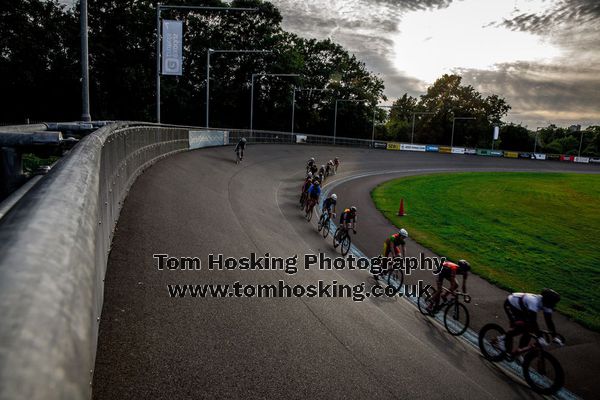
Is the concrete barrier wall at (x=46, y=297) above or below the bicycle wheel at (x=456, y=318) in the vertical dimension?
above

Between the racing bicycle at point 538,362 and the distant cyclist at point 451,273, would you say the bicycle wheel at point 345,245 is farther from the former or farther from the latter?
the racing bicycle at point 538,362

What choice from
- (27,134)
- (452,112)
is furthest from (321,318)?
(452,112)

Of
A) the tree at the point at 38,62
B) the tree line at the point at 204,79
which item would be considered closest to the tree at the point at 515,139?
the tree line at the point at 204,79

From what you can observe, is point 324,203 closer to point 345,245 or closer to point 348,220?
point 348,220

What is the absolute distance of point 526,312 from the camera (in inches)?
330

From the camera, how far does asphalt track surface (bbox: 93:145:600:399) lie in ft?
17.5

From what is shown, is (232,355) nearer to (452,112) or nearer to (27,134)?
(27,134)

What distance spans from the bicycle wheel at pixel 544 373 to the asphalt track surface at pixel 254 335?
22cm

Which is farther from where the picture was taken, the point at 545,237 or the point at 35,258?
the point at 545,237

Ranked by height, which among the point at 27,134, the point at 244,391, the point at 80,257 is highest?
the point at 27,134

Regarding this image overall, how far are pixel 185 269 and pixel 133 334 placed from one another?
290 cm

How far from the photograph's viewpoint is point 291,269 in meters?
11.2

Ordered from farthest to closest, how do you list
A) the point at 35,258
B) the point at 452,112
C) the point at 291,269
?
the point at 452,112
the point at 291,269
the point at 35,258

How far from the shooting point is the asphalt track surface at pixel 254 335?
5.34 m
